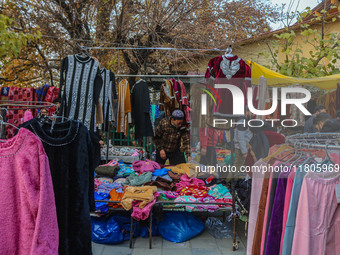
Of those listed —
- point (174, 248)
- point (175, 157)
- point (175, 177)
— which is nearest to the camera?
point (174, 248)

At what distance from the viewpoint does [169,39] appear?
967 centimetres

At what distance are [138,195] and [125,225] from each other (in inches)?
24.8

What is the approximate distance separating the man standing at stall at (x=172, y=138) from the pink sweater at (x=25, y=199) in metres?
4.04

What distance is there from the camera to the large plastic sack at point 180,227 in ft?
13.7

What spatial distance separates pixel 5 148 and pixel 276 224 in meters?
2.01

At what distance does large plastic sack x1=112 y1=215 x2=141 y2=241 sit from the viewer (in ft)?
14.1

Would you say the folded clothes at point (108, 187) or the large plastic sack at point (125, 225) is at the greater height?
the folded clothes at point (108, 187)

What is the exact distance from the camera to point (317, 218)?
1.96m

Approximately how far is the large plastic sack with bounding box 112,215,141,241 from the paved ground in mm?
95

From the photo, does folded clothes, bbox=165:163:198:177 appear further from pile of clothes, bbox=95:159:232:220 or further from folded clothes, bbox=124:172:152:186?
folded clothes, bbox=124:172:152:186

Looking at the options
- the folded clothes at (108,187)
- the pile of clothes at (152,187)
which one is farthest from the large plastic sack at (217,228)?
the folded clothes at (108,187)

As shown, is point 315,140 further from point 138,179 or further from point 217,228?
point 138,179

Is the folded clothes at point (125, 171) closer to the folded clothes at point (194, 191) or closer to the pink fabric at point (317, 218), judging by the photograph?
the folded clothes at point (194, 191)

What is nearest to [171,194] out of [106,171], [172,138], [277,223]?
[106,171]
